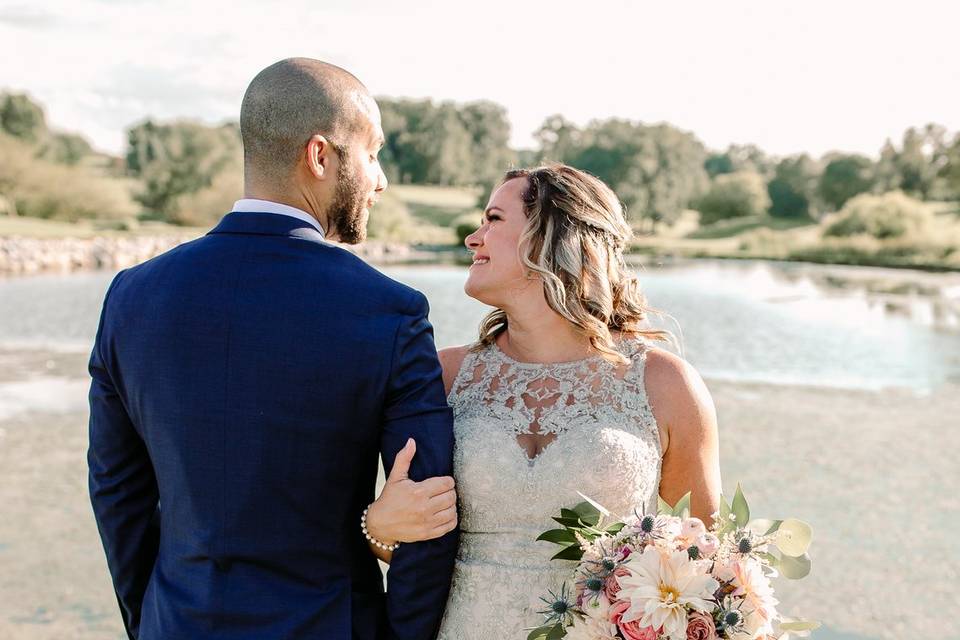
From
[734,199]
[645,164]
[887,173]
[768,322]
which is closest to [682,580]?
[768,322]

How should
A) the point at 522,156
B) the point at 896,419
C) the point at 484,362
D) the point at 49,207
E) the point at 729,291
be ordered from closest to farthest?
the point at 484,362
the point at 896,419
the point at 729,291
the point at 49,207
the point at 522,156

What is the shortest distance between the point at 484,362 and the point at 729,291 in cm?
2959

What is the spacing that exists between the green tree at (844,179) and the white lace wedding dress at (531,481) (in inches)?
3352

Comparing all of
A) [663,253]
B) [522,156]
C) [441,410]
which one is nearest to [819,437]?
[441,410]

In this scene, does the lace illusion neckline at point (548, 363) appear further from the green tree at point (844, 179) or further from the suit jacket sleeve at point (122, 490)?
the green tree at point (844, 179)

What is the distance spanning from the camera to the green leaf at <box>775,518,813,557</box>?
248 cm

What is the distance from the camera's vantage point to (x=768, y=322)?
2277 centimetres

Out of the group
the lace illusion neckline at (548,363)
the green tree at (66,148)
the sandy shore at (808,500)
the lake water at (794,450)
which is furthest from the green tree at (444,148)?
the lace illusion neckline at (548,363)

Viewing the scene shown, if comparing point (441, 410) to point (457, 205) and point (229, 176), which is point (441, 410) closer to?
point (229, 176)

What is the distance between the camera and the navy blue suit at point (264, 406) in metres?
2.21

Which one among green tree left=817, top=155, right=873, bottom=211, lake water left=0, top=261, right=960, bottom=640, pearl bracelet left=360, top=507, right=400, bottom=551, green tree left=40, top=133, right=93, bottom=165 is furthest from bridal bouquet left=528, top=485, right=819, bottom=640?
green tree left=817, top=155, right=873, bottom=211

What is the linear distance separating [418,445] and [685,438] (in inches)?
43.7

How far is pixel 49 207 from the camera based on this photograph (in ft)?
189

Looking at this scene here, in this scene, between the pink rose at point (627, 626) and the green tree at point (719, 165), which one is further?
the green tree at point (719, 165)
